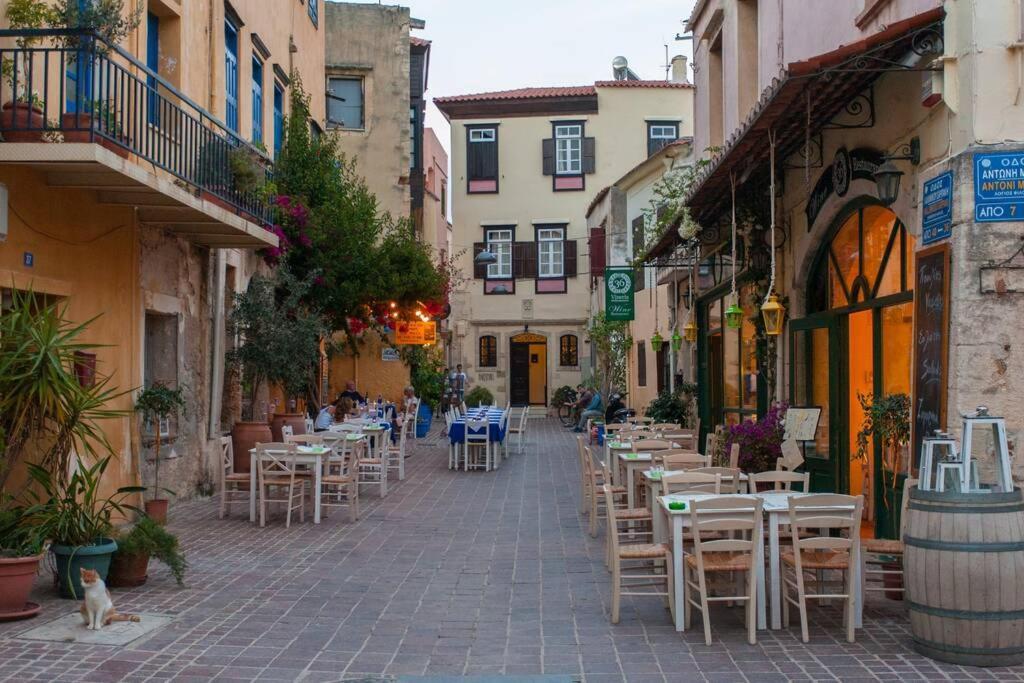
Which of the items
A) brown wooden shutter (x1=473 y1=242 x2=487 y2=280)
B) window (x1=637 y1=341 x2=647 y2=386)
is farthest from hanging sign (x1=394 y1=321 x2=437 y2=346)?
brown wooden shutter (x1=473 y1=242 x2=487 y2=280)

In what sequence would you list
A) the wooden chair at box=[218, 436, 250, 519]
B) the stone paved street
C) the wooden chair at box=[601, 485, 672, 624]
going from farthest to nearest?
the wooden chair at box=[218, 436, 250, 519]
the wooden chair at box=[601, 485, 672, 624]
the stone paved street

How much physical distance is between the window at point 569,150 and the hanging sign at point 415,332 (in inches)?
636

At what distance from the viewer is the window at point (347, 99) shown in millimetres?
28781

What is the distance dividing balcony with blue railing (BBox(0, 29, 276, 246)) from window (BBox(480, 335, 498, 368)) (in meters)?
25.5

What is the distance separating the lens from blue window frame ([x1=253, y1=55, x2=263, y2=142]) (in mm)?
17453

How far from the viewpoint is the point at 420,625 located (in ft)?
23.7

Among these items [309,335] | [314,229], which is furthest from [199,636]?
[314,229]

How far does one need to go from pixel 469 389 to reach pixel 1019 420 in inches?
1233

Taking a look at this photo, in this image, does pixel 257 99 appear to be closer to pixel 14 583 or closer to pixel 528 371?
pixel 14 583

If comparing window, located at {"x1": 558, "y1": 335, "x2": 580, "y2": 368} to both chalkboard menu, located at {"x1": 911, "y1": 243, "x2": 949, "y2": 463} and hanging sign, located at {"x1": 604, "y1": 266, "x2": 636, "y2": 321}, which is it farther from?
chalkboard menu, located at {"x1": 911, "y1": 243, "x2": 949, "y2": 463}

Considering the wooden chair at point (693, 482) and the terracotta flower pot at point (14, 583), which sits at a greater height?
the wooden chair at point (693, 482)

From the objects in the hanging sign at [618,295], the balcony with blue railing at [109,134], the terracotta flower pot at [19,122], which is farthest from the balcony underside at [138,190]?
the hanging sign at [618,295]

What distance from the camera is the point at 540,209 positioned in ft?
127

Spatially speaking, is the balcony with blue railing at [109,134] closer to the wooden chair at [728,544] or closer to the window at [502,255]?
the wooden chair at [728,544]
